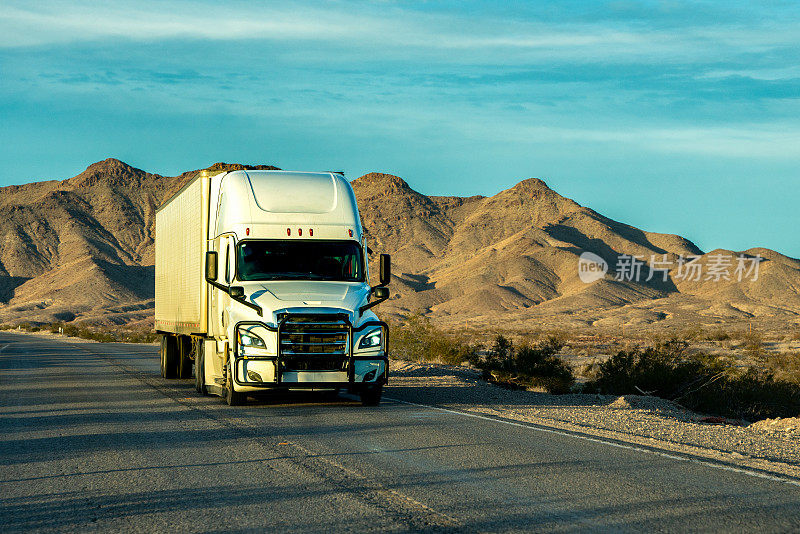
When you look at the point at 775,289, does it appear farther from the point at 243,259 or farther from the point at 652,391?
the point at 243,259

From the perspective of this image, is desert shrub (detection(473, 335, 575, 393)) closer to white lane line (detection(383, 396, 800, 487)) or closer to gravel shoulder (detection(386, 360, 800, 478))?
gravel shoulder (detection(386, 360, 800, 478))

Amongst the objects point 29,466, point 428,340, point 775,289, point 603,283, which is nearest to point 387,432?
point 29,466

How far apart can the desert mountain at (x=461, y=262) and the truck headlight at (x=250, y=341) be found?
67.4 meters

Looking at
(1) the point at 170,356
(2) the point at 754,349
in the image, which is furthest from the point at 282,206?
(2) the point at 754,349

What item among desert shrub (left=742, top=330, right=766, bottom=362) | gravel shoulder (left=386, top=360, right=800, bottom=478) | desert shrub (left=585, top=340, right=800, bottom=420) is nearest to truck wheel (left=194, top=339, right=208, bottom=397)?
gravel shoulder (left=386, top=360, right=800, bottom=478)

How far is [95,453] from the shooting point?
10070 millimetres

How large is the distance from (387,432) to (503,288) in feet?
309

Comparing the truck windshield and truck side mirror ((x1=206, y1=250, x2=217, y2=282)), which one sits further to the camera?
the truck windshield

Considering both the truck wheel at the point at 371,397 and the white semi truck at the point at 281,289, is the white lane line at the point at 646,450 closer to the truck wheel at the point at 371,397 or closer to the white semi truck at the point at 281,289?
the truck wheel at the point at 371,397

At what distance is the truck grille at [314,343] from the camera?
43.9 feet

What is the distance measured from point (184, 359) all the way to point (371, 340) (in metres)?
8.82

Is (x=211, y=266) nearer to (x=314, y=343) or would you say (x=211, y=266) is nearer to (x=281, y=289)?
(x=281, y=289)

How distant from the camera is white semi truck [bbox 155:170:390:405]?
1345 centimetres

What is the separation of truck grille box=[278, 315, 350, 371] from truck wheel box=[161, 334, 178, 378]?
8835mm
